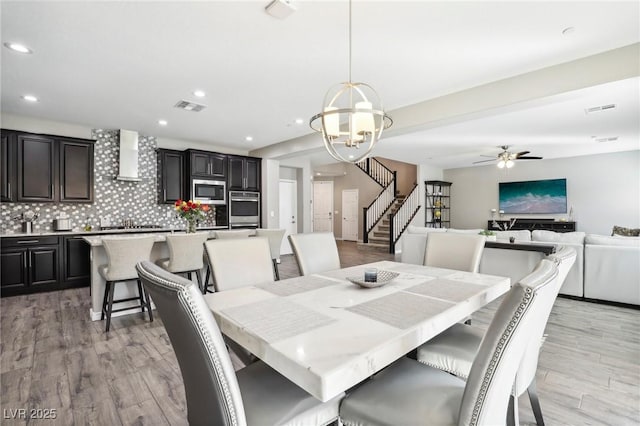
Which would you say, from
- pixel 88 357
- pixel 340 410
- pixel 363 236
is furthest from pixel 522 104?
pixel 363 236

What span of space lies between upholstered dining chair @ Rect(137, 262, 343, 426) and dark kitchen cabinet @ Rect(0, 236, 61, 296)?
4869 millimetres

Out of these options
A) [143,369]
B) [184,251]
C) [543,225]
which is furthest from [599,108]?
[143,369]

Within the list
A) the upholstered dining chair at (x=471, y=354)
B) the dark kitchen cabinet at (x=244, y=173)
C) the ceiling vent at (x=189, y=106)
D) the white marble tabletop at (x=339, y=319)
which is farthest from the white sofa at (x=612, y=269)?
the dark kitchen cabinet at (x=244, y=173)

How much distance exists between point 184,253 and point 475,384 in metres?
3.23

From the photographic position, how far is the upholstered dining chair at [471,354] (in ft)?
4.73

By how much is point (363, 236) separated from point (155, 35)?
9.11m

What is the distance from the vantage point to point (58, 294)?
4.64 meters

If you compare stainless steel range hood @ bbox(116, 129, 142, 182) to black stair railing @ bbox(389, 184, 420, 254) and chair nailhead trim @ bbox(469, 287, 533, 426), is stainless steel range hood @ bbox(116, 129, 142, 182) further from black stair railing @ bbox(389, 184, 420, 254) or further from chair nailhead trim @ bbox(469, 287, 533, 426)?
black stair railing @ bbox(389, 184, 420, 254)

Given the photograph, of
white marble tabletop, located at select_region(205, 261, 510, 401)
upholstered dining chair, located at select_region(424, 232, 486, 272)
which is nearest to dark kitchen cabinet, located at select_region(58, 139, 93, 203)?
white marble tabletop, located at select_region(205, 261, 510, 401)

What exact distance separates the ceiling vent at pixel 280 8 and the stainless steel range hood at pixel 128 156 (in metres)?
4.45

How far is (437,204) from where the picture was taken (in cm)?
1034

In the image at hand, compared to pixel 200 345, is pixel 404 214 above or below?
above

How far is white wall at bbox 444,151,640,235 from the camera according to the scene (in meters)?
7.55

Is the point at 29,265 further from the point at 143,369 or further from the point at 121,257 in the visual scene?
the point at 143,369
